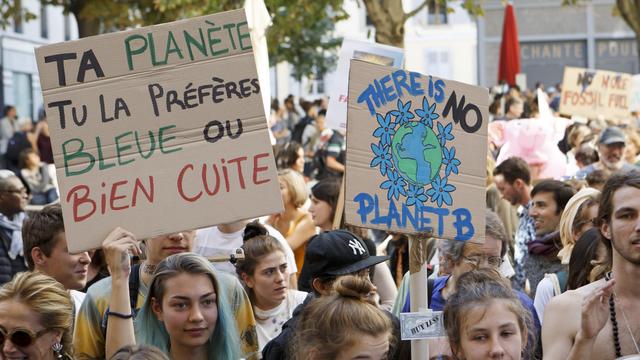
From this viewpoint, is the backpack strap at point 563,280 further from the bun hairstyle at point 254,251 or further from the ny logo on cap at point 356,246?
the bun hairstyle at point 254,251

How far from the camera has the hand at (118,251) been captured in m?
5.20

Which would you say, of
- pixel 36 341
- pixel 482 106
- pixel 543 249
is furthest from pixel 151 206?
pixel 543 249

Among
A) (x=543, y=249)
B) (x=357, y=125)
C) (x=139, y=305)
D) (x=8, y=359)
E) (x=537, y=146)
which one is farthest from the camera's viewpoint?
(x=537, y=146)

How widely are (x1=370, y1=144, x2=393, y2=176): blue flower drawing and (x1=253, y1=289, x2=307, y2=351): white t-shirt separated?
156 cm

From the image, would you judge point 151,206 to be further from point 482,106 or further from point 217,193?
point 482,106

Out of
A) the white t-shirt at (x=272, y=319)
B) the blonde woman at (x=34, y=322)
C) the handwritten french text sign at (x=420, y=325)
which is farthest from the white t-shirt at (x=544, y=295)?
the blonde woman at (x=34, y=322)

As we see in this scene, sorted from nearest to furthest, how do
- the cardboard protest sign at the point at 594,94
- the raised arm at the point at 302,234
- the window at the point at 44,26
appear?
the raised arm at the point at 302,234, the cardboard protest sign at the point at 594,94, the window at the point at 44,26

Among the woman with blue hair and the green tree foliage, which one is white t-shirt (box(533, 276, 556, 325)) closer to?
the woman with blue hair

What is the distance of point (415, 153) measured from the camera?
5430mm

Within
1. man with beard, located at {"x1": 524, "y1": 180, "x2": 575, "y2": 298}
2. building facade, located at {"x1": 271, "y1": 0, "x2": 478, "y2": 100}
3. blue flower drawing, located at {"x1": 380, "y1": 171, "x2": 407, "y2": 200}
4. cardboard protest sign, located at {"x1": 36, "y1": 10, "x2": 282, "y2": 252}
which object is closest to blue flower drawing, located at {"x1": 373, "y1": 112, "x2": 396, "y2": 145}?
blue flower drawing, located at {"x1": 380, "y1": 171, "x2": 407, "y2": 200}

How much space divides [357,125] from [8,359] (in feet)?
5.33

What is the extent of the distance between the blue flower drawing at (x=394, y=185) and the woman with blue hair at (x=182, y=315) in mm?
825

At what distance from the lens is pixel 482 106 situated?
18.2ft

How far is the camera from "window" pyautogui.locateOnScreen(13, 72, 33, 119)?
1617 inches
